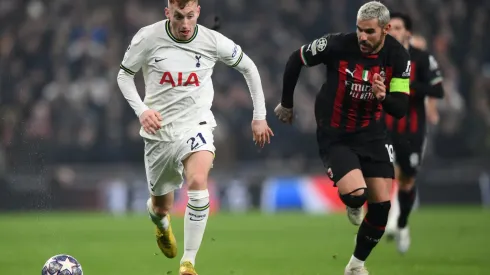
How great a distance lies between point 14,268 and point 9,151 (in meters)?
11.0

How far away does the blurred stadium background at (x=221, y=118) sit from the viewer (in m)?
19.8

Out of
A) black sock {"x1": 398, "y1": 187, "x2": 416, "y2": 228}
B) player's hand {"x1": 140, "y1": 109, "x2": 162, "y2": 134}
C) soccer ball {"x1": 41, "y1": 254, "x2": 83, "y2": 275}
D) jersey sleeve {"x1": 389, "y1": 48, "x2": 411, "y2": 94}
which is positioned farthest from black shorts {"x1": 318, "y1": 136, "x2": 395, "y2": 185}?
black sock {"x1": 398, "y1": 187, "x2": 416, "y2": 228}

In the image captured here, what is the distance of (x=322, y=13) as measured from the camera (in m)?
22.0

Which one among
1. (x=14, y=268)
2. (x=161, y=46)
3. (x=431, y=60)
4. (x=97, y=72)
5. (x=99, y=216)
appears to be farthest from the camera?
(x=97, y=72)

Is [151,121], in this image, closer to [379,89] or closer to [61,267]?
[61,267]

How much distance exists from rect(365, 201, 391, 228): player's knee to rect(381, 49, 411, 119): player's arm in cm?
79

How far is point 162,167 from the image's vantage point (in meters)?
8.69

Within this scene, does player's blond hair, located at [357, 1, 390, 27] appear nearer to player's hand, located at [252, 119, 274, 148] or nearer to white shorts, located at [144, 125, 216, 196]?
player's hand, located at [252, 119, 274, 148]

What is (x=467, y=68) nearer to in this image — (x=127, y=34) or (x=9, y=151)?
(x=127, y=34)

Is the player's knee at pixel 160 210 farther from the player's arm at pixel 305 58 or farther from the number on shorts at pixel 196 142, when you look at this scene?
the player's arm at pixel 305 58

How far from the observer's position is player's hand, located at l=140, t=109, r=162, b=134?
784 cm

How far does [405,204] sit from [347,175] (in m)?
3.55

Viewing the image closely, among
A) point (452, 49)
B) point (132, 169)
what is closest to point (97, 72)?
point (132, 169)

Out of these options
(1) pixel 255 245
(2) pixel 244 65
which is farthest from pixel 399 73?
(1) pixel 255 245
